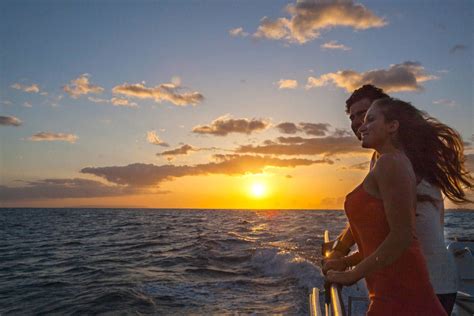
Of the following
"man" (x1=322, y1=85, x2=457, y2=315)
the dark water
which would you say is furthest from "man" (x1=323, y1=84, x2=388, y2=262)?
the dark water

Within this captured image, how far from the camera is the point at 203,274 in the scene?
572 inches

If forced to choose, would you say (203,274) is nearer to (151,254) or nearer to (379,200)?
(151,254)

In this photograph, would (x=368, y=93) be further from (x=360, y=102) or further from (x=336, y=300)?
(x=336, y=300)

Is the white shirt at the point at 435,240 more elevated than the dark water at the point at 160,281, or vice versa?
the white shirt at the point at 435,240

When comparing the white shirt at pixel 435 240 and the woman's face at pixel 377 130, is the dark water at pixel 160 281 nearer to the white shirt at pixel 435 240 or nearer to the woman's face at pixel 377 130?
the white shirt at pixel 435 240

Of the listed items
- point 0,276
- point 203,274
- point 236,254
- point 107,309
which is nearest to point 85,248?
point 0,276

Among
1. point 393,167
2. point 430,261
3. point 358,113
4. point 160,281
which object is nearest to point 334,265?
point 430,261

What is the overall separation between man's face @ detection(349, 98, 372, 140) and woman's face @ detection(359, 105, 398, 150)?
0.96 m

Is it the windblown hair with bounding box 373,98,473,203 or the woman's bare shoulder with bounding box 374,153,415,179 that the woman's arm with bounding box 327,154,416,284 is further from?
the windblown hair with bounding box 373,98,473,203

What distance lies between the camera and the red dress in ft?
5.85

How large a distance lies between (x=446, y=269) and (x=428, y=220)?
0.38 m

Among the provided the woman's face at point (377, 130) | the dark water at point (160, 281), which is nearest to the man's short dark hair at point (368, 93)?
the woman's face at point (377, 130)

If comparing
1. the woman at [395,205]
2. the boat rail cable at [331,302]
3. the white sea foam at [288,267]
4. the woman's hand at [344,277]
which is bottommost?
the white sea foam at [288,267]

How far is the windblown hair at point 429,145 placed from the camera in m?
2.08
